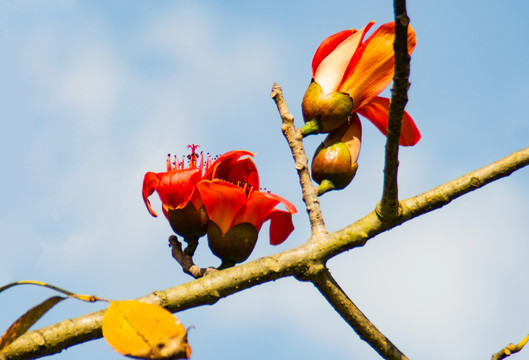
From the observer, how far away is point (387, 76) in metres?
1.94

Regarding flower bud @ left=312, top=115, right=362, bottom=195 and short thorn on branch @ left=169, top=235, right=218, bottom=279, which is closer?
short thorn on branch @ left=169, top=235, right=218, bottom=279

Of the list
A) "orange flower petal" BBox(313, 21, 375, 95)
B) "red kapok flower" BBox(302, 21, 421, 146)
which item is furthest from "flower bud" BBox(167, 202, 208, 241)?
"orange flower petal" BBox(313, 21, 375, 95)

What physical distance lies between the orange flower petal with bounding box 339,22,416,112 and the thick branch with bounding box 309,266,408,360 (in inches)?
24.7

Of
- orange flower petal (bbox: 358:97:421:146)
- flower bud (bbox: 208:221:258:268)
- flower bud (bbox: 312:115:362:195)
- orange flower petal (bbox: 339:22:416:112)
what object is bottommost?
flower bud (bbox: 208:221:258:268)

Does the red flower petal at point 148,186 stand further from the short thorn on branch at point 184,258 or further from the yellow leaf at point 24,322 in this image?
the yellow leaf at point 24,322

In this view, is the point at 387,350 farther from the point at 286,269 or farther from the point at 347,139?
the point at 347,139

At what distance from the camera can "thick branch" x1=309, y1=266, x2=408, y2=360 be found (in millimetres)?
1612

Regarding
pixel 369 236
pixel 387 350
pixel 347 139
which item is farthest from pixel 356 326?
pixel 347 139

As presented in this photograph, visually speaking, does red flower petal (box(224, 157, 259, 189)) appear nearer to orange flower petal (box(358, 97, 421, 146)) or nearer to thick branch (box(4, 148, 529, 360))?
thick branch (box(4, 148, 529, 360))

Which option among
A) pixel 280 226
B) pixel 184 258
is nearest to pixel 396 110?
pixel 280 226

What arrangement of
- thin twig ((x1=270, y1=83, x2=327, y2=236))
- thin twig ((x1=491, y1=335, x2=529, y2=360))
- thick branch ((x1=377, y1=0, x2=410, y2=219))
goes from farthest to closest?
thin twig ((x1=270, y1=83, x2=327, y2=236)) < thin twig ((x1=491, y1=335, x2=529, y2=360)) < thick branch ((x1=377, y1=0, x2=410, y2=219))

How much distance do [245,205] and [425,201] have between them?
487 mm

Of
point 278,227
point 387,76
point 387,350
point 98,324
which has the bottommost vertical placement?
point 387,350

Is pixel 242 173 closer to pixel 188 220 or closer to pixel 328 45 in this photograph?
Answer: pixel 188 220
